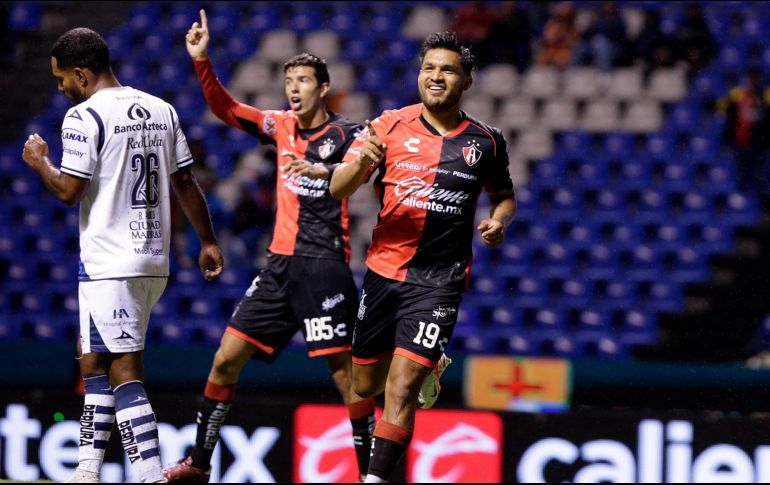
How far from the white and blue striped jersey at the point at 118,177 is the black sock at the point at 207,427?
4.14 ft

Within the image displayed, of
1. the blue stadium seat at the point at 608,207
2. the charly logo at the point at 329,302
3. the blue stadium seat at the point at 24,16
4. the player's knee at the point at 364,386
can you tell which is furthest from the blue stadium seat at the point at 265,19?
the player's knee at the point at 364,386

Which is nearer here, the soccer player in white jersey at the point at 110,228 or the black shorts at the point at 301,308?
the soccer player in white jersey at the point at 110,228

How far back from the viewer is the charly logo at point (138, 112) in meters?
4.36

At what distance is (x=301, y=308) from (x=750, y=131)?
4221 mm

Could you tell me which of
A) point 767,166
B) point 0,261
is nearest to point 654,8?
point 767,166

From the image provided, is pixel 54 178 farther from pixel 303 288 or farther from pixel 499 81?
pixel 499 81

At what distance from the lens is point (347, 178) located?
4438 millimetres

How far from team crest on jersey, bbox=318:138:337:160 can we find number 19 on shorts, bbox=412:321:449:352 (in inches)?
50.3

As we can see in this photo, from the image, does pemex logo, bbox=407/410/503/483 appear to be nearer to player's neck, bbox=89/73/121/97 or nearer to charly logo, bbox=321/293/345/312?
charly logo, bbox=321/293/345/312

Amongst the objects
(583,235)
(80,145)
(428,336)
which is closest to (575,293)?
(583,235)

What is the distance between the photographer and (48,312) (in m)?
8.51

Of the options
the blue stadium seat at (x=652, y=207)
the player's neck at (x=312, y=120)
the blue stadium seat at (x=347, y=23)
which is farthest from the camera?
the blue stadium seat at (x=347, y=23)

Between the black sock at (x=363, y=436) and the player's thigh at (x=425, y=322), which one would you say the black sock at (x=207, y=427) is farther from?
the player's thigh at (x=425, y=322)

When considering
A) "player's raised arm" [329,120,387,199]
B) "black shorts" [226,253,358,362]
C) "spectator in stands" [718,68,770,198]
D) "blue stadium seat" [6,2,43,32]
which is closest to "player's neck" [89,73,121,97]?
"player's raised arm" [329,120,387,199]
